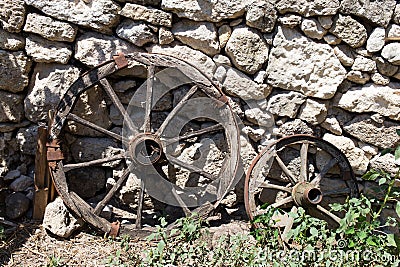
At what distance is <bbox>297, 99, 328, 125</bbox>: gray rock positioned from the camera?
3.57m

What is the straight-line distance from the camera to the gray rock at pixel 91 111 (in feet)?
11.7

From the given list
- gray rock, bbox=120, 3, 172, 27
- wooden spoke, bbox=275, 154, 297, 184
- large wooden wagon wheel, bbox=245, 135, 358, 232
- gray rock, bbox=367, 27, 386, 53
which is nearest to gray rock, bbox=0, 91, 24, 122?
gray rock, bbox=120, 3, 172, 27

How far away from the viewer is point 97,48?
3508 millimetres

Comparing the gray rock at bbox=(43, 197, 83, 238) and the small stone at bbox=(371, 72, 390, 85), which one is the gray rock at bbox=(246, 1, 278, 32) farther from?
the gray rock at bbox=(43, 197, 83, 238)

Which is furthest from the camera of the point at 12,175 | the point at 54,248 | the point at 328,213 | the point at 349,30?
the point at 12,175

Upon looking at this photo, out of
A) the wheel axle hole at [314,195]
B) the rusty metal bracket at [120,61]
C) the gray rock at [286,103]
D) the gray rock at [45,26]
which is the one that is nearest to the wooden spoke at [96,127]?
the rusty metal bracket at [120,61]

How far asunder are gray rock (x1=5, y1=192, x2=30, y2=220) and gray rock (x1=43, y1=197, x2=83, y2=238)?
0.80ft

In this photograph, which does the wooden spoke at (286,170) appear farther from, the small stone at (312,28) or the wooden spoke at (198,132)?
the small stone at (312,28)

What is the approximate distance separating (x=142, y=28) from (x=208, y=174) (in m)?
1.10

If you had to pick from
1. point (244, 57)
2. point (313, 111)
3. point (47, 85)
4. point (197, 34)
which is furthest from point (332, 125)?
point (47, 85)

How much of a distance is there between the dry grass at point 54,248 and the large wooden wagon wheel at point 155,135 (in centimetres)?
12

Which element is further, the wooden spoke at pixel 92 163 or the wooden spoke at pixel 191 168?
the wooden spoke at pixel 191 168

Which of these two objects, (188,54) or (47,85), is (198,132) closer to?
(188,54)

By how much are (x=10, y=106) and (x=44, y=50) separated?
46 centimetres
